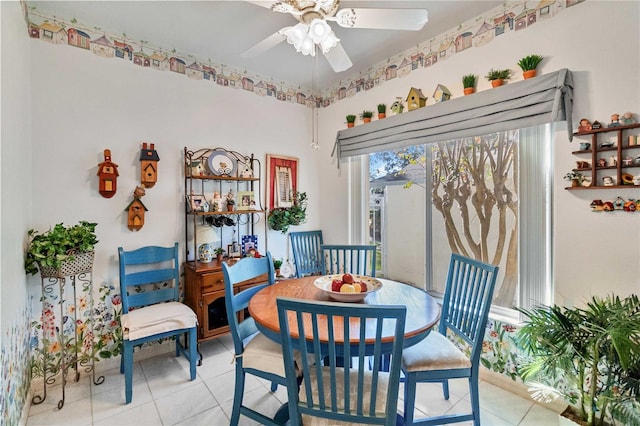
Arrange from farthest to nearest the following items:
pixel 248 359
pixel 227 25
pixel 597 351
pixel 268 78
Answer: pixel 268 78 < pixel 227 25 < pixel 248 359 < pixel 597 351

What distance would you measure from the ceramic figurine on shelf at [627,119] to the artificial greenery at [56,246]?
3399mm

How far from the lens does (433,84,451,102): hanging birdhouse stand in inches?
95.9

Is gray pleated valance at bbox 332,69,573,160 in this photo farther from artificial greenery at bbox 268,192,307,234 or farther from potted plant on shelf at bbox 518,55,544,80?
artificial greenery at bbox 268,192,307,234

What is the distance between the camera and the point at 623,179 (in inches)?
64.6

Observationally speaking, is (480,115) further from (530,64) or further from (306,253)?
(306,253)

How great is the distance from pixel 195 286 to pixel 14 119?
1.61 meters

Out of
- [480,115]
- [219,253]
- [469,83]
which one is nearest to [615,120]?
[480,115]

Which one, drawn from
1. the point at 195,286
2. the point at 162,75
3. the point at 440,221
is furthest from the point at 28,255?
the point at 440,221

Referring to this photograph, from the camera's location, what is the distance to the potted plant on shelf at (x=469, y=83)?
2.26 metres

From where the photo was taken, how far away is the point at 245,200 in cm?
306

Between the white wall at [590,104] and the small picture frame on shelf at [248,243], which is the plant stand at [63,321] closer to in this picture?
the small picture frame on shelf at [248,243]

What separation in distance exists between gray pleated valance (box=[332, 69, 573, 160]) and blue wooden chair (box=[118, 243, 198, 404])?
2.24m

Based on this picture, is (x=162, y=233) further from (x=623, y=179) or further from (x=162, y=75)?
(x=623, y=179)

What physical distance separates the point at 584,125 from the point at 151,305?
11.0 feet
